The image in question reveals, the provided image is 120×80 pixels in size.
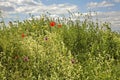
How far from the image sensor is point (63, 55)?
724 centimetres

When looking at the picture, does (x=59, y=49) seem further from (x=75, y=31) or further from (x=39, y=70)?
(x=75, y=31)

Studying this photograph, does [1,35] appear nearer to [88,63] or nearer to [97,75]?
[88,63]

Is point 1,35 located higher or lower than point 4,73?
higher

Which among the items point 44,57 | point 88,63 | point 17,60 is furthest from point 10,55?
point 88,63

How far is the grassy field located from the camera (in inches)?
252

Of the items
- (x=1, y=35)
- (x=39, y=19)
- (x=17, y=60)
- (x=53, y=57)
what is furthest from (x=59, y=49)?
(x=39, y=19)

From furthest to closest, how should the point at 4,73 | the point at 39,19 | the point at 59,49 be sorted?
1. the point at 39,19
2. the point at 59,49
3. the point at 4,73

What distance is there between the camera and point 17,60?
23.2 ft

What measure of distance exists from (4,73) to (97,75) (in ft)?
5.65

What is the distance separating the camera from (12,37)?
759 cm

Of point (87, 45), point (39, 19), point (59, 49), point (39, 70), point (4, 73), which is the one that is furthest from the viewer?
point (39, 19)

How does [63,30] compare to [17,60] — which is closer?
[17,60]

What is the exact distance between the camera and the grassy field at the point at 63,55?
641 centimetres

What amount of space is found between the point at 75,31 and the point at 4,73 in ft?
9.80
